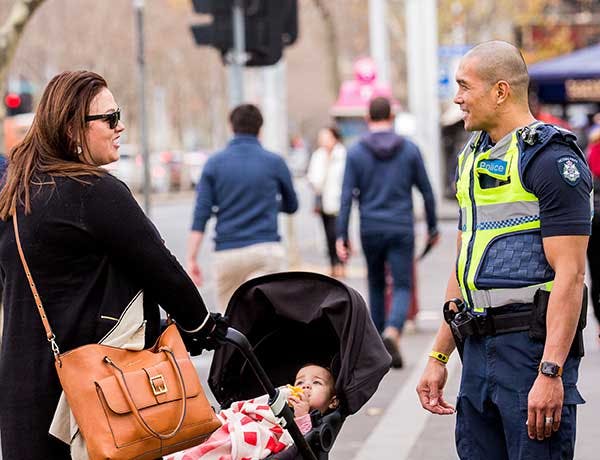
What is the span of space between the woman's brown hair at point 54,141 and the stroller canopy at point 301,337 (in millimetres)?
1292

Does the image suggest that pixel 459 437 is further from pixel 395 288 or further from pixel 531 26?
pixel 531 26

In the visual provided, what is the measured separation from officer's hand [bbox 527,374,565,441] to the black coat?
1.12 metres

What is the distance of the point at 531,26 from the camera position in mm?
49750

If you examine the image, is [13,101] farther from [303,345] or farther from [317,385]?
[317,385]

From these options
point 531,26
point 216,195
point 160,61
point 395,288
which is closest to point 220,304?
point 216,195

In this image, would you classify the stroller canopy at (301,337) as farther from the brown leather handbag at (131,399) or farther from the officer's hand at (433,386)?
the brown leather handbag at (131,399)

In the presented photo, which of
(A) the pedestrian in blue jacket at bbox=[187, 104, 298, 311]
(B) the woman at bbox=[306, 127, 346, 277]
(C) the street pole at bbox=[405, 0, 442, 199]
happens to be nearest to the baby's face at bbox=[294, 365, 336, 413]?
(A) the pedestrian in blue jacket at bbox=[187, 104, 298, 311]

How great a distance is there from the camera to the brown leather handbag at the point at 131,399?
3873 mm

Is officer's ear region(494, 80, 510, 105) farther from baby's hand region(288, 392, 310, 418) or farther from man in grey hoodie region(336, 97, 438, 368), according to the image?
man in grey hoodie region(336, 97, 438, 368)

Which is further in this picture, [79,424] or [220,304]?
[220,304]

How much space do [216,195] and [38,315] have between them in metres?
5.10

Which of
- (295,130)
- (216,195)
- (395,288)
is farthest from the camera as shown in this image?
(295,130)

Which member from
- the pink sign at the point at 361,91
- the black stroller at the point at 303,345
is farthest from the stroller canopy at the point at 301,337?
the pink sign at the point at 361,91

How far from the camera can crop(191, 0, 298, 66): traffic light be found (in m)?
11.9
